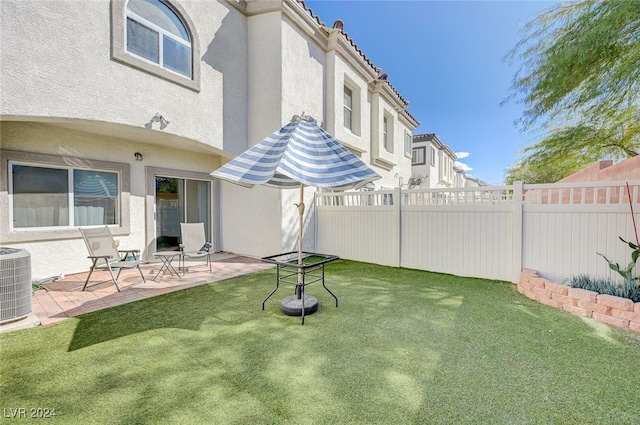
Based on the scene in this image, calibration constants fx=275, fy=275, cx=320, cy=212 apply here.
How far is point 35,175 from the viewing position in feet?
19.9

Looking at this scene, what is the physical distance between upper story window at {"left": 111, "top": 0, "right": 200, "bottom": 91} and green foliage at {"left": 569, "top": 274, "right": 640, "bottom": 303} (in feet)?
30.5

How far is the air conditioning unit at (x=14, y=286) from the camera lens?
379cm

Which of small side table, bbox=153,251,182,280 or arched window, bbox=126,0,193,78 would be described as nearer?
arched window, bbox=126,0,193,78

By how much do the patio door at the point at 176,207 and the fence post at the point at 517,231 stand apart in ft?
28.2

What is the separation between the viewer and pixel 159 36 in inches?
257

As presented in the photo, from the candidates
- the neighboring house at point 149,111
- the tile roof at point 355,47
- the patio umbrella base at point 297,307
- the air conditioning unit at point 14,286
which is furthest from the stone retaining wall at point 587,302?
the tile roof at point 355,47

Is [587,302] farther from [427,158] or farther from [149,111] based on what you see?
[427,158]

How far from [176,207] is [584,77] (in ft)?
34.9

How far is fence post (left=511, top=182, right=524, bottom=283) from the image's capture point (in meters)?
5.76

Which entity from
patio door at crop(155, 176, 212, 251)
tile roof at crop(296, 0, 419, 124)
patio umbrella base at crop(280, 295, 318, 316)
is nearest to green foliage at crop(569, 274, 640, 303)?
patio umbrella base at crop(280, 295, 318, 316)

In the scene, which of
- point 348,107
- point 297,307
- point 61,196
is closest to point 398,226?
point 297,307

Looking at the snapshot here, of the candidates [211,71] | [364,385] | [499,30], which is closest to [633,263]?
[364,385]

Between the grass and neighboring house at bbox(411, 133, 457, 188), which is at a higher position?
neighboring house at bbox(411, 133, 457, 188)

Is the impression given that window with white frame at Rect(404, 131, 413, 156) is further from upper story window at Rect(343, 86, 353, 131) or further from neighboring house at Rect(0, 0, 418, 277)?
neighboring house at Rect(0, 0, 418, 277)
